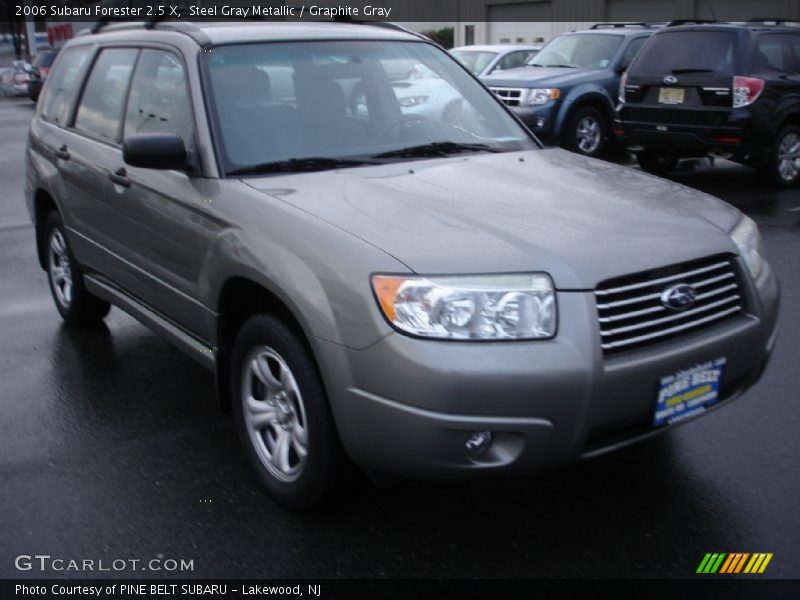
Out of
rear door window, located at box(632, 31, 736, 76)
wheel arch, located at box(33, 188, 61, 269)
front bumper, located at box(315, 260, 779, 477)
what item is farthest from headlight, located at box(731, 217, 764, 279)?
rear door window, located at box(632, 31, 736, 76)

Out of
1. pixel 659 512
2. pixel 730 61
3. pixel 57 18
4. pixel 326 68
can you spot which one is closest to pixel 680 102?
pixel 730 61

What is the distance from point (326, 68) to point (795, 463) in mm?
2725

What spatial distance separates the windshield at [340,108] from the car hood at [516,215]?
179 mm

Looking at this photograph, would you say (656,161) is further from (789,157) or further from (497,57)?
(497,57)

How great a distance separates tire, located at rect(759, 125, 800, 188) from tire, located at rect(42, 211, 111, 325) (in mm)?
7783

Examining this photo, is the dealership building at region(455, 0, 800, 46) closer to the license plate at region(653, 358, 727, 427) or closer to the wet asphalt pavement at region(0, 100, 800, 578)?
the wet asphalt pavement at region(0, 100, 800, 578)

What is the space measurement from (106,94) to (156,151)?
56.2 inches

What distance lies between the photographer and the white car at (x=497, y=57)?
15.6 m

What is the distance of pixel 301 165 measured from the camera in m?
3.87

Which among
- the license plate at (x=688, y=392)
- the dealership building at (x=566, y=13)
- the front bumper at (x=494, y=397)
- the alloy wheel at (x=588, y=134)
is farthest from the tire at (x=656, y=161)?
the dealership building at (x=566, y=13)

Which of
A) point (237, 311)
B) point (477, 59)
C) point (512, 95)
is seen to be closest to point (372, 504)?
point (237, 311)

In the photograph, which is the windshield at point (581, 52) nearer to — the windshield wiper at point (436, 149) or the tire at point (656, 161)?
the tire at point (656, 161)

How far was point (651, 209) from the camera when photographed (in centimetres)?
355

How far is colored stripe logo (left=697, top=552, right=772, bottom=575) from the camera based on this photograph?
3111 millimetres
